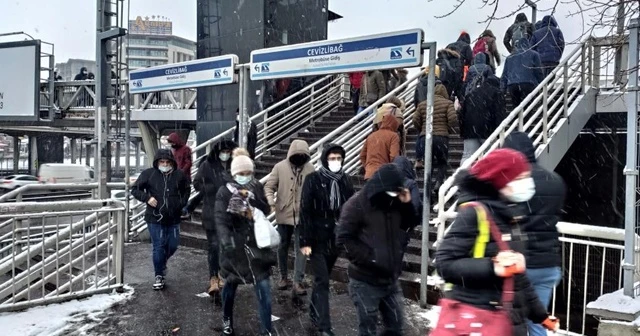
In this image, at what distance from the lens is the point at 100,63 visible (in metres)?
7.84

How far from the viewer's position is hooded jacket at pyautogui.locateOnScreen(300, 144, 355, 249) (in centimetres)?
483

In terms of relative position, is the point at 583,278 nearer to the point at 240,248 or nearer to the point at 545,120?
the point at 545,120

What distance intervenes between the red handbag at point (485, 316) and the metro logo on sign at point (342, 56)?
121 inches

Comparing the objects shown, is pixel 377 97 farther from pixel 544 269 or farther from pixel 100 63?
pixel 544 269

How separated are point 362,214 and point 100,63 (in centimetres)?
565

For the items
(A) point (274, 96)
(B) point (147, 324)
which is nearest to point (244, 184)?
(B) point (147, 324)

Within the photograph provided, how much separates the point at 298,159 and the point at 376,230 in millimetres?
2451

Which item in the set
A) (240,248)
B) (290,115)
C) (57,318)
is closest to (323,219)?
(240,248)

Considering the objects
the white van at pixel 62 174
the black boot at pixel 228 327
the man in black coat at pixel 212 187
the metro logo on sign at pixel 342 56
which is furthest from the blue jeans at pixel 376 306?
the white van at pixel 62 174

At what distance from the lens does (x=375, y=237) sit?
3.72 metres

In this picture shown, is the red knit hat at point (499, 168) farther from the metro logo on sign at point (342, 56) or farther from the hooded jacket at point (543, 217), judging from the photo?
the metro logo on sign at point (342, 56)

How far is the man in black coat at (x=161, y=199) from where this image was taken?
252 inches

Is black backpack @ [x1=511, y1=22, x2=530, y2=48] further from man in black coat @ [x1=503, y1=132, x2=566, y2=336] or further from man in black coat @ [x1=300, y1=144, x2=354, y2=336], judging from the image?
man in black coat @ [x1=503, y1=132, x2=566, y2=336]

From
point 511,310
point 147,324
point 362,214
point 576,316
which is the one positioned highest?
point 362,214
